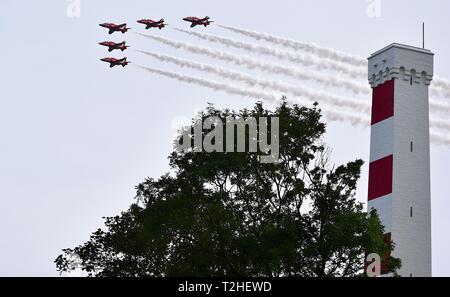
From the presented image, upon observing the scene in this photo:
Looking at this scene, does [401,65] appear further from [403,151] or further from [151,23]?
[151,23]

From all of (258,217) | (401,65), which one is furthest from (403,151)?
(258,217)

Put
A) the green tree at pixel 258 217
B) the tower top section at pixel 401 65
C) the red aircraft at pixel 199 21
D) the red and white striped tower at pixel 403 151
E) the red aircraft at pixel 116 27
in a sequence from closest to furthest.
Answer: the green tree at pixel 258 217 → the red and white striped tower at pixel 403 151 → the tower top section at pixel 401 65 → the red aircraft at pixel 199 21 → the red aircraft at pixel 116 27

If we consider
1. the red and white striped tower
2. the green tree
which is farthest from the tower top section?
the green tree

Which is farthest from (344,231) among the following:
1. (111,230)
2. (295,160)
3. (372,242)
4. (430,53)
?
(430,53)

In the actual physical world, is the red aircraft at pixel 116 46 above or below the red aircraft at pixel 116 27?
below

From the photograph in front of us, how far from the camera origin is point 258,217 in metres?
60.7

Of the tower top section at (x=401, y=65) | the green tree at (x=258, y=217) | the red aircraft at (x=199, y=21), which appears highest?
the red aircraft at (x=199, y=21)

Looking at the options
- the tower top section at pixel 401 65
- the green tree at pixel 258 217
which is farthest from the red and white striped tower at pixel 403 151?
the green tree at pixel 258 217

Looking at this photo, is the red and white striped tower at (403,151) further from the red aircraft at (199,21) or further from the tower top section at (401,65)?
the red aircraft at (199,21)

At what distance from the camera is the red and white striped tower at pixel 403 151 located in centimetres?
7888

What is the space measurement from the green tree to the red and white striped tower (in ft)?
58.2

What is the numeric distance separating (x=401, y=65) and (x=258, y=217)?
1010 inches
